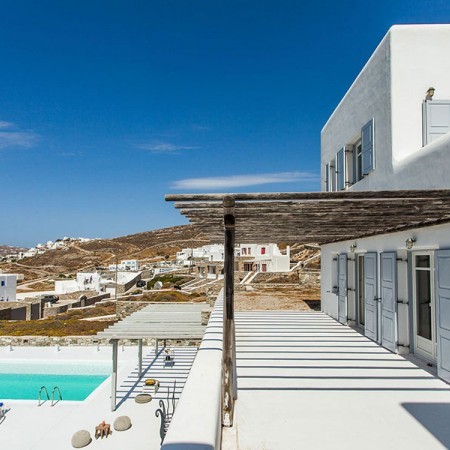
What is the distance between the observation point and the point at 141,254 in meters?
93.6

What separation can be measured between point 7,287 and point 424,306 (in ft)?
136

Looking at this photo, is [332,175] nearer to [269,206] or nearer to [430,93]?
[430,93]

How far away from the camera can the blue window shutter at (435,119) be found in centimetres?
716

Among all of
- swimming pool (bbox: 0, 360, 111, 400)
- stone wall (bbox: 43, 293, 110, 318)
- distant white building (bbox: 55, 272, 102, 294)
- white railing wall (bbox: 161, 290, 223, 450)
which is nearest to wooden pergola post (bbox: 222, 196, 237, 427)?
white railing wall (bbox: 161, 290, 223, 450)

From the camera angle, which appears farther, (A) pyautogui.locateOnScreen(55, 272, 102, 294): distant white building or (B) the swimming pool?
(A) pyautogui.locateOnScreen(55, 272, 102, 294): distant white building

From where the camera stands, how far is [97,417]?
12.0m

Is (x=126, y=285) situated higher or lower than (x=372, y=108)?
lower

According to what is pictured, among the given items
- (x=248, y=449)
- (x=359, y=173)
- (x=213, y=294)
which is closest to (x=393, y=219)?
(x=248, y=449)

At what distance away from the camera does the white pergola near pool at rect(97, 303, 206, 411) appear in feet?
41.1

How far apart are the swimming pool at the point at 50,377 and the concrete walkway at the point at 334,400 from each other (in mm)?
10855

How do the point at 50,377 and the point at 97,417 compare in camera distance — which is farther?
the point at 50,377

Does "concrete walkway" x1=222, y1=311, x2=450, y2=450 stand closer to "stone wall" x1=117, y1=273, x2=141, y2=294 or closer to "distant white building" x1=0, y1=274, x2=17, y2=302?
"distant white building" x1=0, y1=274, x2=17, y2=302

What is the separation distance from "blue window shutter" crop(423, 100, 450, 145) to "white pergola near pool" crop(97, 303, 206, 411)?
782cm

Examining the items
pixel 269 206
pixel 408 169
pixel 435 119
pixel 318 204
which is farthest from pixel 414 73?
pixel 269 206
